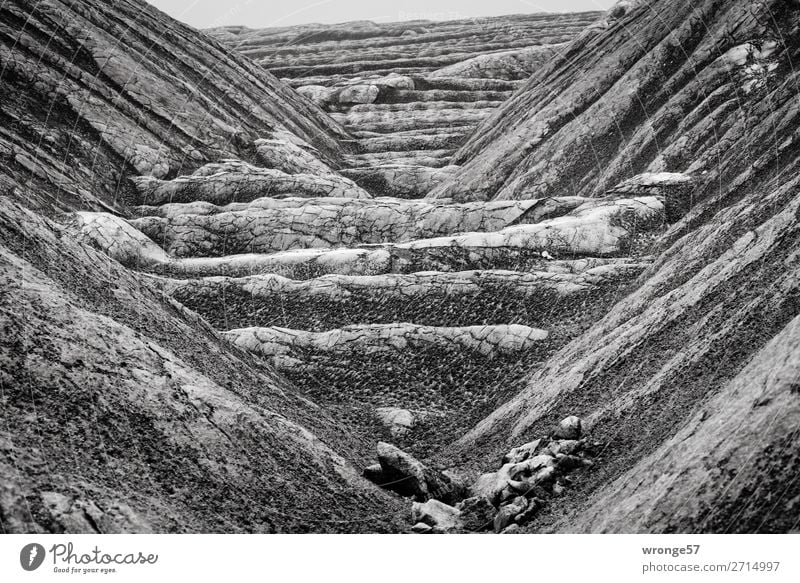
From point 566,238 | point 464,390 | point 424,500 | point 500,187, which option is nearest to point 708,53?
point 500,187

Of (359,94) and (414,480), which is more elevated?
(359,94)

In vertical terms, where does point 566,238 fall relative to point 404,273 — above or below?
above

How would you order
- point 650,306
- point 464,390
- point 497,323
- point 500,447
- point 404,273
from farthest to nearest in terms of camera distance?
point 404,273
point 497,323
point 464,390
point 650,306
point 500,447

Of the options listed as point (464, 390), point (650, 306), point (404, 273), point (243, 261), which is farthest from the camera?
point (243, 261)

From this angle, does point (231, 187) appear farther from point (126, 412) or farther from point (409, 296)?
point (126, 412)

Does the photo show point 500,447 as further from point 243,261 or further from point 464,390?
point 243,261

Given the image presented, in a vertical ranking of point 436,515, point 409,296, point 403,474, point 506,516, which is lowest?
point 506,516

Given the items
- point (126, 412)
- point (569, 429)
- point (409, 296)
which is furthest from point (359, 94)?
point (126, 412)
